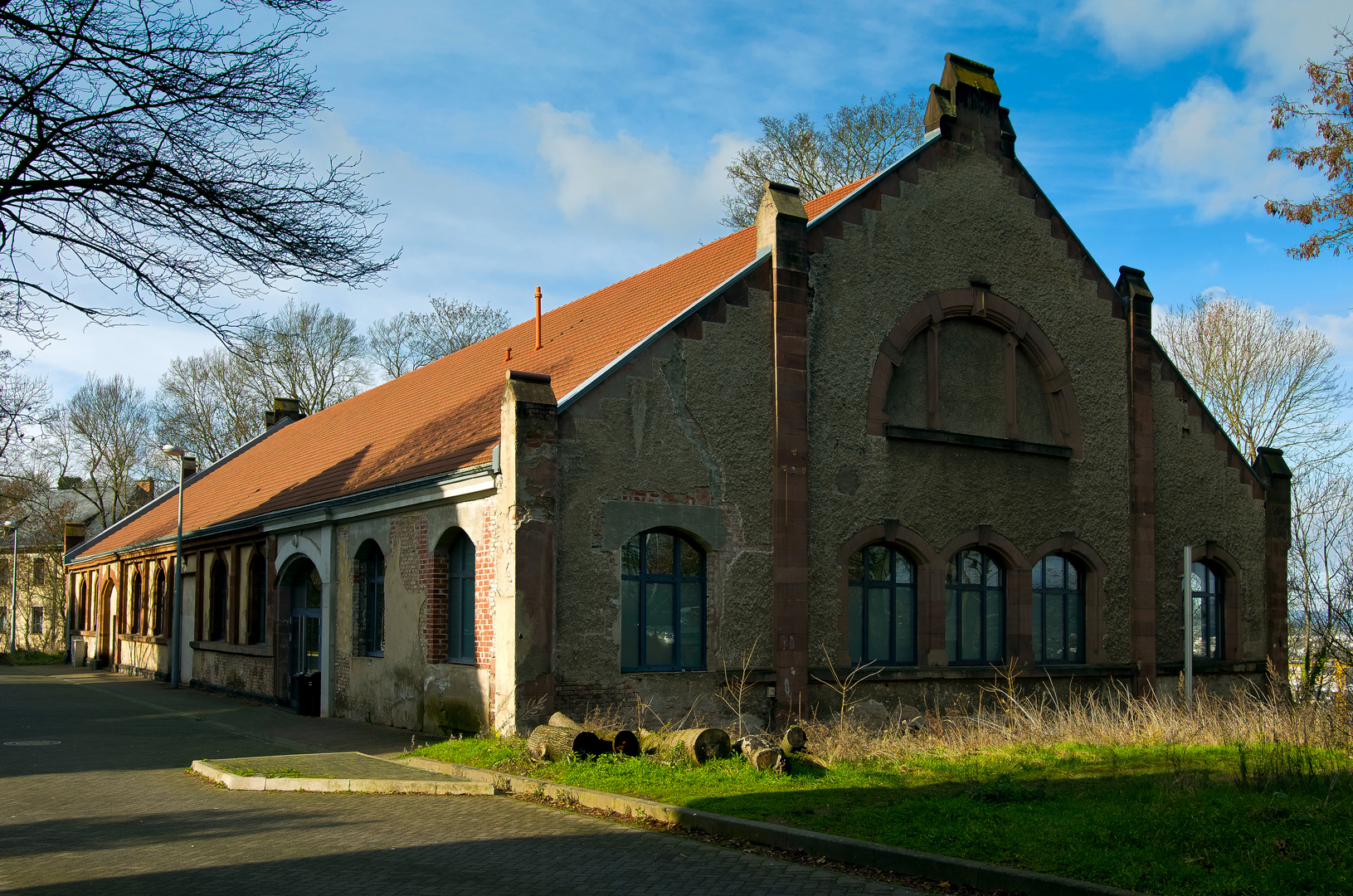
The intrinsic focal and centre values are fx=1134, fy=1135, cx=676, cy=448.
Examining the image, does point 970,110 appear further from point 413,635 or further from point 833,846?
point 833,846

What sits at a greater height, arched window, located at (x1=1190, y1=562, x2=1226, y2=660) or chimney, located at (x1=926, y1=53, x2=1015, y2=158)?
chimney, located at (x1=926, y1=53, x2=1015, y2=158)

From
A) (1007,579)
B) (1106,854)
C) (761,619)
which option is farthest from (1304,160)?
(1106,854)

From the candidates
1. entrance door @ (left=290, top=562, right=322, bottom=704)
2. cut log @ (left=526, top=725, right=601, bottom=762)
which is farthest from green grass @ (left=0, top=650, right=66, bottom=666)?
cut log @ (left=526, top=725, right=601, bottom=762)

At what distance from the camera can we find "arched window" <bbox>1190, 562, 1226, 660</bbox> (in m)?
20.9

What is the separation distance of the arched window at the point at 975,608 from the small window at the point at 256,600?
43.9ft

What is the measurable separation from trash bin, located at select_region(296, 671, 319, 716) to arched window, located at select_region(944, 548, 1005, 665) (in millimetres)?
10164

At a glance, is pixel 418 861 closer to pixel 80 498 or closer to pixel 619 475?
pixel 619 475

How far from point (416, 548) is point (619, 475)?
12.2 feet

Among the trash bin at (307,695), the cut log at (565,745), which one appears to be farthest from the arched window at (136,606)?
the cut log at (565,745)

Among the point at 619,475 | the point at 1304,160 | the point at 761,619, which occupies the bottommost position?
the point at 761,619

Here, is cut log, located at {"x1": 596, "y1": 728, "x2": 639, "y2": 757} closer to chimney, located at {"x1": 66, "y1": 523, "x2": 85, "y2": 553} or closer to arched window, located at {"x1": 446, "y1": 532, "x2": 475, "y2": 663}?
arched window, located at {"x1": 446, "y1": 532, "x2": 475, "y2": 663}

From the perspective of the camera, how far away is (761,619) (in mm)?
15000

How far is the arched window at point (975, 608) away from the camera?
57.2 feet

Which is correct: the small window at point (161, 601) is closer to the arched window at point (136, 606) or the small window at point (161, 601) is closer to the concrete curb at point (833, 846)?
the arched window at point (136, 606)
